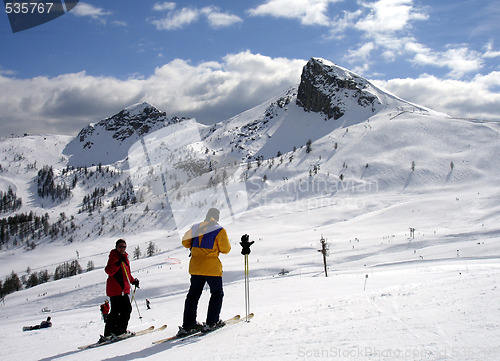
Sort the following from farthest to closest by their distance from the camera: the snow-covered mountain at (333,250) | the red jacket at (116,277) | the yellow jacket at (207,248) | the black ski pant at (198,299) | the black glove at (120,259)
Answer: the black glove at (120,259), the red jacket at (116,277), the black ski pant at (198,299), the yellow jacket at (207,248), the snow-covered mountain at (333,250)

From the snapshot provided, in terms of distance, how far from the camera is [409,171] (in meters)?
109

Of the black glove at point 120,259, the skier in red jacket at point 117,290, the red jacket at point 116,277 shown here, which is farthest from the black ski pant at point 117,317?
the black glove at point 120,259

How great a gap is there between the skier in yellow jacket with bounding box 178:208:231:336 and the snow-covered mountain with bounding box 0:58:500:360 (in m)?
0.77

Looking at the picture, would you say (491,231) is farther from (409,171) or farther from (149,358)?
(409,171)

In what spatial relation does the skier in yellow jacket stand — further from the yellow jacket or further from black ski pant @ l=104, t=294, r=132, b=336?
black ski pant @ l=104, t=294, r=132, b=336

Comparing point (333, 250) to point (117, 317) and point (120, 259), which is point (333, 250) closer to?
point (117, 317)

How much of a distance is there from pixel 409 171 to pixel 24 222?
191204 millimetres

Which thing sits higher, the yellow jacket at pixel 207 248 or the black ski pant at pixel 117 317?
the yellow jacket at pixel 207 248

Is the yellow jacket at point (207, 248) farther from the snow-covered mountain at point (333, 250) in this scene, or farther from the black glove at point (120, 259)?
the black glove at point (120, 259)

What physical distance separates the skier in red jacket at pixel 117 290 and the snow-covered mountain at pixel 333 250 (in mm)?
877

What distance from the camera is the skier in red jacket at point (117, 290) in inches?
306

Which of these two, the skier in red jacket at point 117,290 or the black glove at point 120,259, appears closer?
the skier in red jacket at point 117,290

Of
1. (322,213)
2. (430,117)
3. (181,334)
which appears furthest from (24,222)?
(181,334)

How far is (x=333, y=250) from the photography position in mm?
47469
